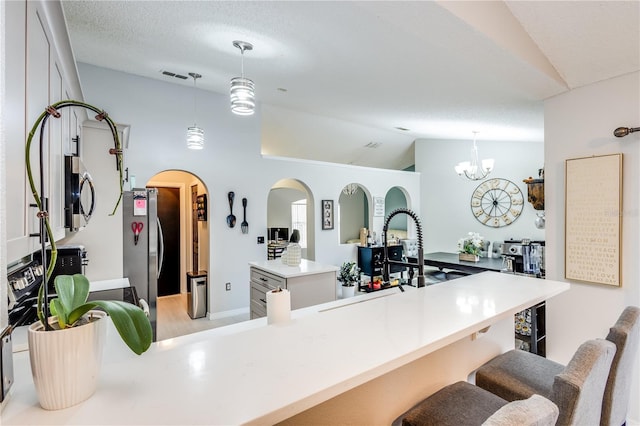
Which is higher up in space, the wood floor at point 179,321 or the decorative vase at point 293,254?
the decorative vase at point 293,254

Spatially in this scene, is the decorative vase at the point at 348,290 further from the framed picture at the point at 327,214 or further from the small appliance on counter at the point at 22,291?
the small appliance on counter at the point at 22,291

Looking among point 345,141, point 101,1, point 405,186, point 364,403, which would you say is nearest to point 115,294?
point 364,403

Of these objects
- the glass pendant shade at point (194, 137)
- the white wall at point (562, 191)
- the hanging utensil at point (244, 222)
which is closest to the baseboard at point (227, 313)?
the hanging utensil at point (244, 222)

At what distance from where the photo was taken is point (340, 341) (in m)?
1.01

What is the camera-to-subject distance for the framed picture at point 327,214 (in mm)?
6070

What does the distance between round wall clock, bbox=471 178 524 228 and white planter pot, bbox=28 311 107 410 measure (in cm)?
724

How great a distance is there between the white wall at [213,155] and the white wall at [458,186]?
313 centimetres

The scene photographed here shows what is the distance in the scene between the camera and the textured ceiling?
1.76 meters

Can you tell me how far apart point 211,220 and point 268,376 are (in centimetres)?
425

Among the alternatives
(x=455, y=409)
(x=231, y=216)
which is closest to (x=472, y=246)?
(x=231, y=216)

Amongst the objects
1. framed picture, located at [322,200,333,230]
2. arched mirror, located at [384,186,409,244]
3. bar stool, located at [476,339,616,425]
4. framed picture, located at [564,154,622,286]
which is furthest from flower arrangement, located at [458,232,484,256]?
arched mirror, located at [384,186,409,244]

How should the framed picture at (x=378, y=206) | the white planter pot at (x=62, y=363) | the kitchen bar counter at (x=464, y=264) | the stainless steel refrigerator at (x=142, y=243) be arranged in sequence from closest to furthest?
the white planter pot at (x=62, y=363), the stainless steel refrigerator at (x=142, y=243), the kitchen bar counter at (x=464, y=264), the framed picture at (x=378, y=206)

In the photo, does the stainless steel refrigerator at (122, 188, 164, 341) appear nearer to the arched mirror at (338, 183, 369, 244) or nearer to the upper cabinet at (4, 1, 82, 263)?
the upper cabinet at (4, 1, 82, 263)

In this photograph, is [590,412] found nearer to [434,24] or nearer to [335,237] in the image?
[434,24]
